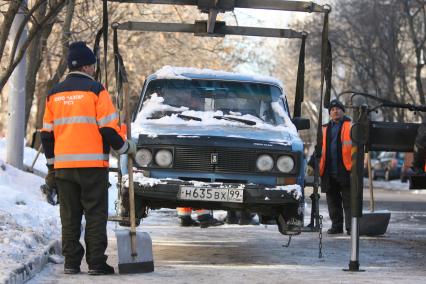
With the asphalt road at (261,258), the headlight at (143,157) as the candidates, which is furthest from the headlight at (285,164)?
the headlight at (143,157)

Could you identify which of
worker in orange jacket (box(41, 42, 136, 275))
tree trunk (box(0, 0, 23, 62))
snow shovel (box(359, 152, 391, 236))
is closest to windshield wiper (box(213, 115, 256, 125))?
worker in orange jacket (box(41, 42, 136, 275))

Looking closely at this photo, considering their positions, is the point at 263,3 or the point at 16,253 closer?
the point at 16,253

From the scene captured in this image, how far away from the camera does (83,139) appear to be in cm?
910

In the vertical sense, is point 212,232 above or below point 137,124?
below

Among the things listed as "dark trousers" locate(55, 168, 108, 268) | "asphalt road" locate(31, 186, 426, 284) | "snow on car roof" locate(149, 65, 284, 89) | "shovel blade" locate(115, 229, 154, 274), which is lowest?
"asphalt road" locate(31, 186, 426, 284)

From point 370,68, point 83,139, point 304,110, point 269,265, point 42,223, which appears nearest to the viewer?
point 83,139

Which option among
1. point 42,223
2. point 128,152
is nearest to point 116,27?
point 42,223

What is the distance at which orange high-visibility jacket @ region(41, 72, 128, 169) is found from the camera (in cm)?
909

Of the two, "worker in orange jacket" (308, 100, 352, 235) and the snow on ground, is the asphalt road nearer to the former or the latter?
the snow on ground

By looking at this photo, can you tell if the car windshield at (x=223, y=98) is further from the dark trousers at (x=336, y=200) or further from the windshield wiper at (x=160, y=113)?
the dark trousers at (x=336, y=200)

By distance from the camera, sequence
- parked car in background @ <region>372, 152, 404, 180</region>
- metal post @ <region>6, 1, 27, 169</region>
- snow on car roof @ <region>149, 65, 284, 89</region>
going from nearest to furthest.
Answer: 1. snow on car roof @ <region>149, 65, 284, 89</region>
2. metal post @ <region>6, 1, 27, 169</region>
3. parked car in background @ <region>372, 152, 404, 180</region>

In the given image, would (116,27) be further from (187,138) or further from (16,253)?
(16,253)

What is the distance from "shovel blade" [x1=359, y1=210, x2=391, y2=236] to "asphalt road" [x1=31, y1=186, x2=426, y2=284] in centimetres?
16

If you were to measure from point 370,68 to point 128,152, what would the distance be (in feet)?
156
